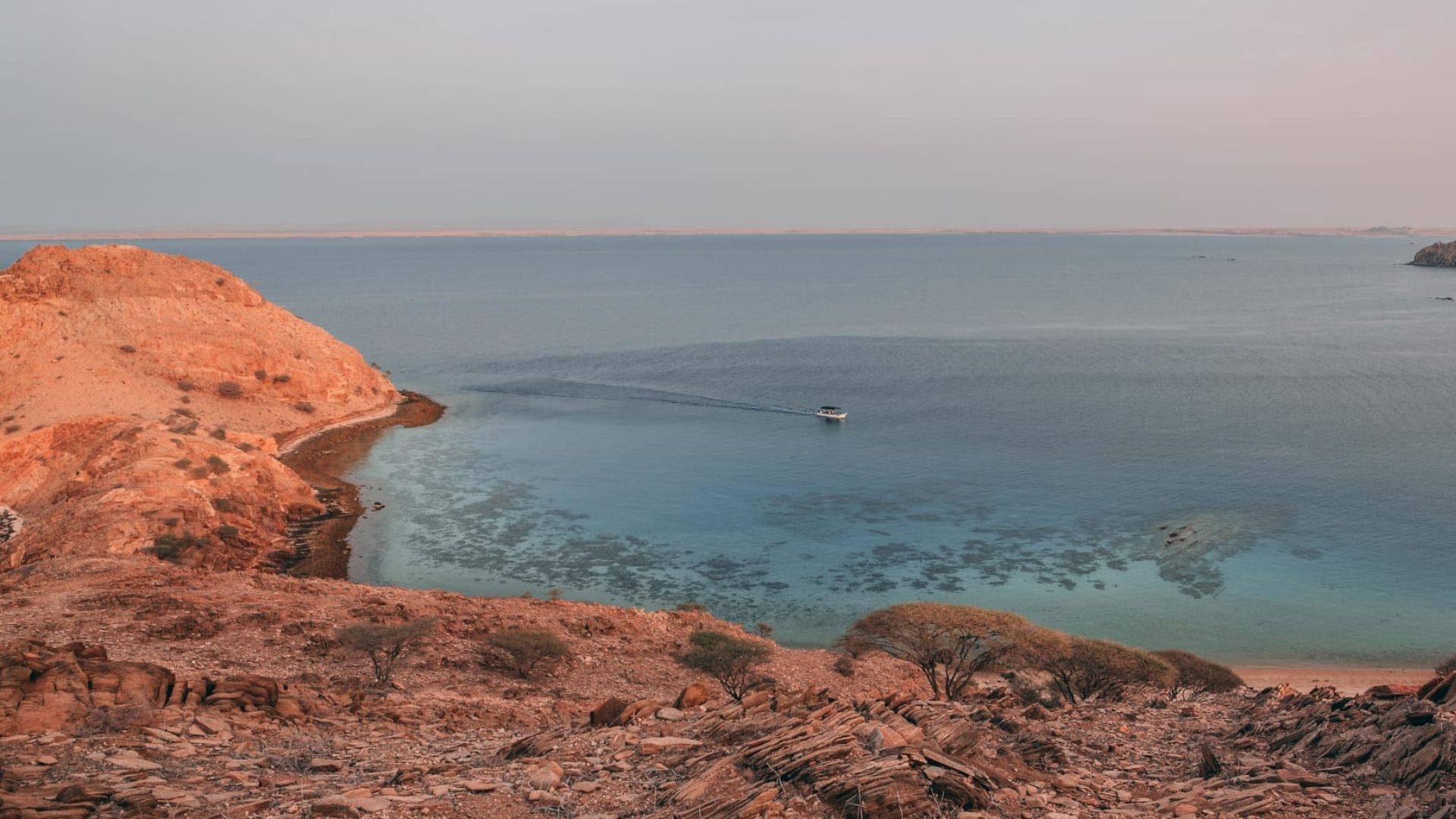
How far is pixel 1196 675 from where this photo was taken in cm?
3341

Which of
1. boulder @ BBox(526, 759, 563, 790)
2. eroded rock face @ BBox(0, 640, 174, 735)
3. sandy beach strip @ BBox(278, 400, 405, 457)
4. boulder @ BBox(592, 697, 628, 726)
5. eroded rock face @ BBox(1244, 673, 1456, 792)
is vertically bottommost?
sandy beach strip @ BBox(278, 400, 405, 457)

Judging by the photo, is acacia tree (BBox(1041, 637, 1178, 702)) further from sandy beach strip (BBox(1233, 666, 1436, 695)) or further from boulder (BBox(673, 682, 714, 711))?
boulder (BBox(673, 682, 714, 711))

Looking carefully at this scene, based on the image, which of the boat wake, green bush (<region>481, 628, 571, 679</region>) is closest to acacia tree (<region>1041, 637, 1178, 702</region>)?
green bush (<region>481, 628, 571, 679</region>)

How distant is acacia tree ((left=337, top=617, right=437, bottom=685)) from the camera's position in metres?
28.6

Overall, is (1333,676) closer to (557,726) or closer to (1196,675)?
(1196,675)

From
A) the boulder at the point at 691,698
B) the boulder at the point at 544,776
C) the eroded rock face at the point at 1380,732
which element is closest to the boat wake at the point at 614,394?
the boulder at the point at 691,698

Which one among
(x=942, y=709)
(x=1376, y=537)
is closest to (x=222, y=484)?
(x=942, y=709)

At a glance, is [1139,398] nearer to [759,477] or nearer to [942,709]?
[759,477]

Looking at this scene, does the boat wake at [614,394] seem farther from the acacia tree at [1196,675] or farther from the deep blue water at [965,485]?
the acacia tree at [1196,675]

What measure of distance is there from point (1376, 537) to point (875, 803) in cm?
5267

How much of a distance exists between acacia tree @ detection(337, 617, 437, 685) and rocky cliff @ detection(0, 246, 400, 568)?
69.1ft

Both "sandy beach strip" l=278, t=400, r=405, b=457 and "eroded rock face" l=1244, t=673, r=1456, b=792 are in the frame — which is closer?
"eroded rock face" l=1244, t=673, r=1456, b=792

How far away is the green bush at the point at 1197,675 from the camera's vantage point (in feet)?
101

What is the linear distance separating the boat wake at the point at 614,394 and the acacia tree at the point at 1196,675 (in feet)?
184
